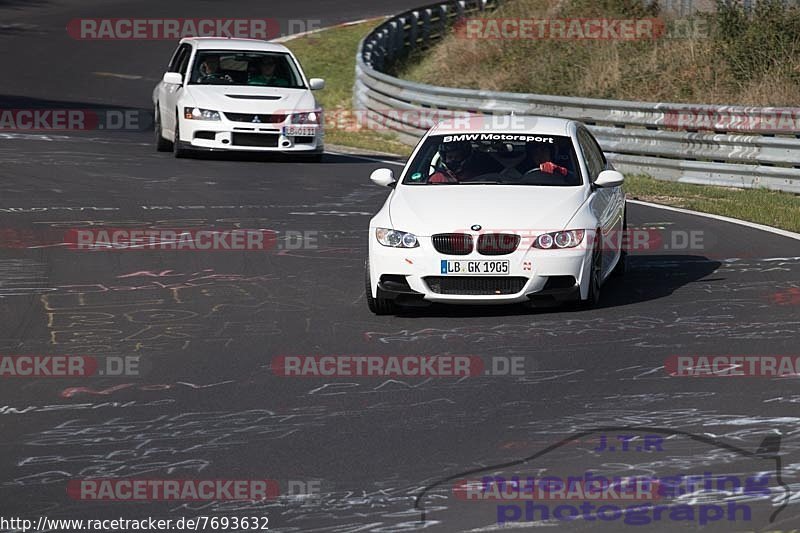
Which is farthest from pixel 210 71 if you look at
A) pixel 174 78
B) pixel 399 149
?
pixel 399 149

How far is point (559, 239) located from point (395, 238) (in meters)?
1.17

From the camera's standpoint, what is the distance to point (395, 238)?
11047mm

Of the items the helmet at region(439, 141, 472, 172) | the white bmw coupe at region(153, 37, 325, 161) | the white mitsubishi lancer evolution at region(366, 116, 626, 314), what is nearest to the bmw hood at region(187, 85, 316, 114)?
the white bmw coupe at region(153, 37, 325, 161)

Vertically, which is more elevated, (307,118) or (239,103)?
(239,103)

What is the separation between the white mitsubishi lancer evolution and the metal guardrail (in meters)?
7.59

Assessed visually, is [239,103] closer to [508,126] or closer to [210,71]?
[210,71]

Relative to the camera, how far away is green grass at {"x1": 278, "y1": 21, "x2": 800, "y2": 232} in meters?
17.2

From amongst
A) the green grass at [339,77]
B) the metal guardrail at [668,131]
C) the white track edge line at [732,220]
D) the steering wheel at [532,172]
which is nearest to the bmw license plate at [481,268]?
the steering wheel at [532,172]

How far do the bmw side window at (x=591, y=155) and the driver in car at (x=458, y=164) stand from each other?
0.84m

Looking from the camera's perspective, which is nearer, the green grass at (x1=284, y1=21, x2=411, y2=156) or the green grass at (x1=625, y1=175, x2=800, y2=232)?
the green grass at (x1=625, y1=175, x2=800, y2=232)

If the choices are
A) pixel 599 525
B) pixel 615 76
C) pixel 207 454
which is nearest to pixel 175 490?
pixel 207 454

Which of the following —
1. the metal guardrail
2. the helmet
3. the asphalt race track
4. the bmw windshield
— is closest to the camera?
the asphalt race track

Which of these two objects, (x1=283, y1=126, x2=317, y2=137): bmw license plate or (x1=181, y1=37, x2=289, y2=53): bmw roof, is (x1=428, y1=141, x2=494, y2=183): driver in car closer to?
(x1=283, y1=126, x2=317, y2=137): bmw license plate

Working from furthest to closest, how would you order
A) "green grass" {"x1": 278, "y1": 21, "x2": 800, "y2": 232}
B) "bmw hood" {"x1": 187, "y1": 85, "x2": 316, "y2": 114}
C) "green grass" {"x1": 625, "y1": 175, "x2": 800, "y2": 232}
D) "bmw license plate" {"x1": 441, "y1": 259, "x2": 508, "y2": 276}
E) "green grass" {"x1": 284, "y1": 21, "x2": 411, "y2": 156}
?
"green grass" {"x1": 284, "y1": 21, "x2": 411, "y2": 156} < "bmw hood" {"x1": 187, "y1": 85, "x2": 316, "y2": 114} < "green grass" {"x1": 278, "y1": 21, "x2": 800, "y2": 232} < "green grass" {"x1": 625, "y1": 175, "x2": 800, "y2": 232} < "bmw license plate" {"x1": 441, "y1": 259, "x2": 508, "y2": 276}
